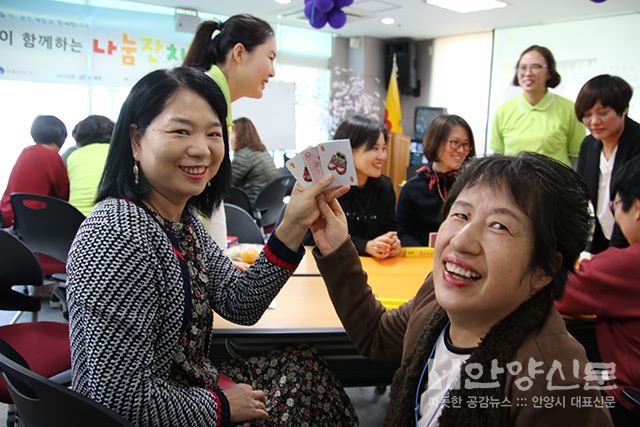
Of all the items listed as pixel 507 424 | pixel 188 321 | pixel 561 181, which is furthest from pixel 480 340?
pixel 188 321

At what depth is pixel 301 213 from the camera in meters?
1.43

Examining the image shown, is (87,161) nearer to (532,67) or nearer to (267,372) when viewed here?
(267,372)

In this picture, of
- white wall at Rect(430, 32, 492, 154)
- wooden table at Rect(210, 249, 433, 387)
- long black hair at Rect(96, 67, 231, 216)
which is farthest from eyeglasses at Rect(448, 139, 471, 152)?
white wall at Rect(430, 32, 492, 154)

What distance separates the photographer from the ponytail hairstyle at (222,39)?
2.06 m

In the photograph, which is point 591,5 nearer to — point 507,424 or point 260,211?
point 260,211

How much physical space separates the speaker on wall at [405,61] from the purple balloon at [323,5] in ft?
17.5

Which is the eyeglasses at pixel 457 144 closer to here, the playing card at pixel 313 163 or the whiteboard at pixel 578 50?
the playing card at pixel 313 163

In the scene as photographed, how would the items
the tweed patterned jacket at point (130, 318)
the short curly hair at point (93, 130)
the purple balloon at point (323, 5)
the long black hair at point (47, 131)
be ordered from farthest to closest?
the long black hair at point (47, 131) < the short curly hair at point (93, 130) < the purple balloon at point (323, 5) < the tweed patterned jacket at point (130, 318)

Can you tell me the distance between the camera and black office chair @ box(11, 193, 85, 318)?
269cm

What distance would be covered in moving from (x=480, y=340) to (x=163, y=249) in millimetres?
705

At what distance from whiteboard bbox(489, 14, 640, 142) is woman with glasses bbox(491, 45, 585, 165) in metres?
2.45

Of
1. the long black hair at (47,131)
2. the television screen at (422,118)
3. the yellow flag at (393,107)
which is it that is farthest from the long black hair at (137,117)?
the yellow flag at (393,107)

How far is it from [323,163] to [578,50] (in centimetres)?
633

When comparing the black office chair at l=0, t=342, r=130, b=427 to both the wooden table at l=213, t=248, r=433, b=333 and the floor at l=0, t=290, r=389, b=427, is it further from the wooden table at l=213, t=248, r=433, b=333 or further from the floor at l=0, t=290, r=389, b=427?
the floor at l=0, t=290, r=389, b=427
